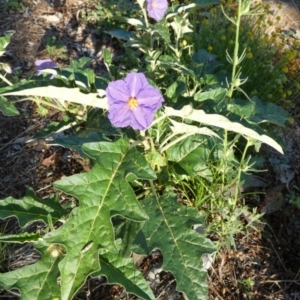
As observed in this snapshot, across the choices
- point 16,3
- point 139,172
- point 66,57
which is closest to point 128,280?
point 139,172

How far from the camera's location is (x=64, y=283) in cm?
157

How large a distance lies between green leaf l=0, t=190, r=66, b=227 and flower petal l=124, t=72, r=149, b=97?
572 millimetres

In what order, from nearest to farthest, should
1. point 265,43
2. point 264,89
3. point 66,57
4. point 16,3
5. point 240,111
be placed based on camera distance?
point 240,111 → point 264,89 → point 265,43 → point 66,57 → point 16,3

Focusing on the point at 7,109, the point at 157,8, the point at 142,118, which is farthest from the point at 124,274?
the point at 157,8

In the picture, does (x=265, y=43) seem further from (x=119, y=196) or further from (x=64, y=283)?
(x=64, y=283)

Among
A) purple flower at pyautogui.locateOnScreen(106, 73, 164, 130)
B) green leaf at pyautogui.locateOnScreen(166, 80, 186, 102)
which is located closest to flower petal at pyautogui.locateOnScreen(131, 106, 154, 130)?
purple flower at pyautogui.locateOnScreen(106, 73, 164, 130)

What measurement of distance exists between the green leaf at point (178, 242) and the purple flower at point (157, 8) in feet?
3.48

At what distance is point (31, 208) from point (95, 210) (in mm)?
420

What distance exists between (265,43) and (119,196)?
1.81 m

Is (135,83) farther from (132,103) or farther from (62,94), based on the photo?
(62,94)

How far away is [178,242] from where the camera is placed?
1.84 m

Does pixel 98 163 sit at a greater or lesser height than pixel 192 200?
greater

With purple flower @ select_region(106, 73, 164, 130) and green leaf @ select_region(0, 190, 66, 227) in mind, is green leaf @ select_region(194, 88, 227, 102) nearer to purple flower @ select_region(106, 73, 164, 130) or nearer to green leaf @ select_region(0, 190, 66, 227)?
purple flower @ select_region(106, 73, 164, 130)

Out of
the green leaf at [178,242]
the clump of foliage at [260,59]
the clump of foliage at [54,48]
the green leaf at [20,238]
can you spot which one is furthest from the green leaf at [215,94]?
the clump of foliage at [54,48]
